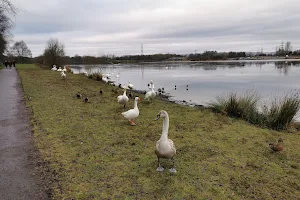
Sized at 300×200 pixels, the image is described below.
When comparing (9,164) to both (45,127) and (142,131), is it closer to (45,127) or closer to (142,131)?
(45,127)

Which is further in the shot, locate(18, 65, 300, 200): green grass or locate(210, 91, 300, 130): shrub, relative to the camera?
locate(210, 91, 300, 130): shrub

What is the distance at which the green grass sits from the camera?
14.2ft

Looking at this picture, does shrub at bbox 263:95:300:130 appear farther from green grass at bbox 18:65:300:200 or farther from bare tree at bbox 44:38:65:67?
bare tree at bbox 44:38:65:67

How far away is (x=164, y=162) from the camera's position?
17.7 feet

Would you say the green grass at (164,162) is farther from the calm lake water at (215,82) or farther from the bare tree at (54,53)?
the bare tree at (54,53)

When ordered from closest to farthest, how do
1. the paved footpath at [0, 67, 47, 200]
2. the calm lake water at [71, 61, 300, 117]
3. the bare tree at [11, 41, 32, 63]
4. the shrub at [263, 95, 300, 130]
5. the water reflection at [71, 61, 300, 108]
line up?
1. the paved footpath at [0, 67, 47, 200]
2. the shrub at [263, 95, 300, 130]
3. the calm lake water at [71, 61, 300, 117]
4. the water reflection at [71, 61, 300, 108]
5. the bare tree at [11, 41, 32, 63]

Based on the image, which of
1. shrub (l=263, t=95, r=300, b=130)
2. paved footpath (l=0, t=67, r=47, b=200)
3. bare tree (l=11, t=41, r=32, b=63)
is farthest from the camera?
bare tree (l=11, t=41, r=32, b=63)

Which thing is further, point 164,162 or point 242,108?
point 242,108

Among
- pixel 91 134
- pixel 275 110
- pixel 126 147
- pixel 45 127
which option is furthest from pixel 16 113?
pixel 275 110

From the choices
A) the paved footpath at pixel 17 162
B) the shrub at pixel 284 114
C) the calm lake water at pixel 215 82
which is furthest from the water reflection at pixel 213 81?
the paved footpath at pixel 17 162

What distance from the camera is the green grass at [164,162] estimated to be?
4.32 metres

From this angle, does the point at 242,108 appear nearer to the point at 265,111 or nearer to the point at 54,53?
the point at 265,111

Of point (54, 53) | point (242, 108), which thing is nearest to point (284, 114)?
point (242, 108)

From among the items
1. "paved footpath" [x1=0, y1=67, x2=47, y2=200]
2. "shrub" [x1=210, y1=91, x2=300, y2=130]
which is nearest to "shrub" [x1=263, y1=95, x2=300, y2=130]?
"shrub" [x1=210, y1=91, x2=300, y2=130]
